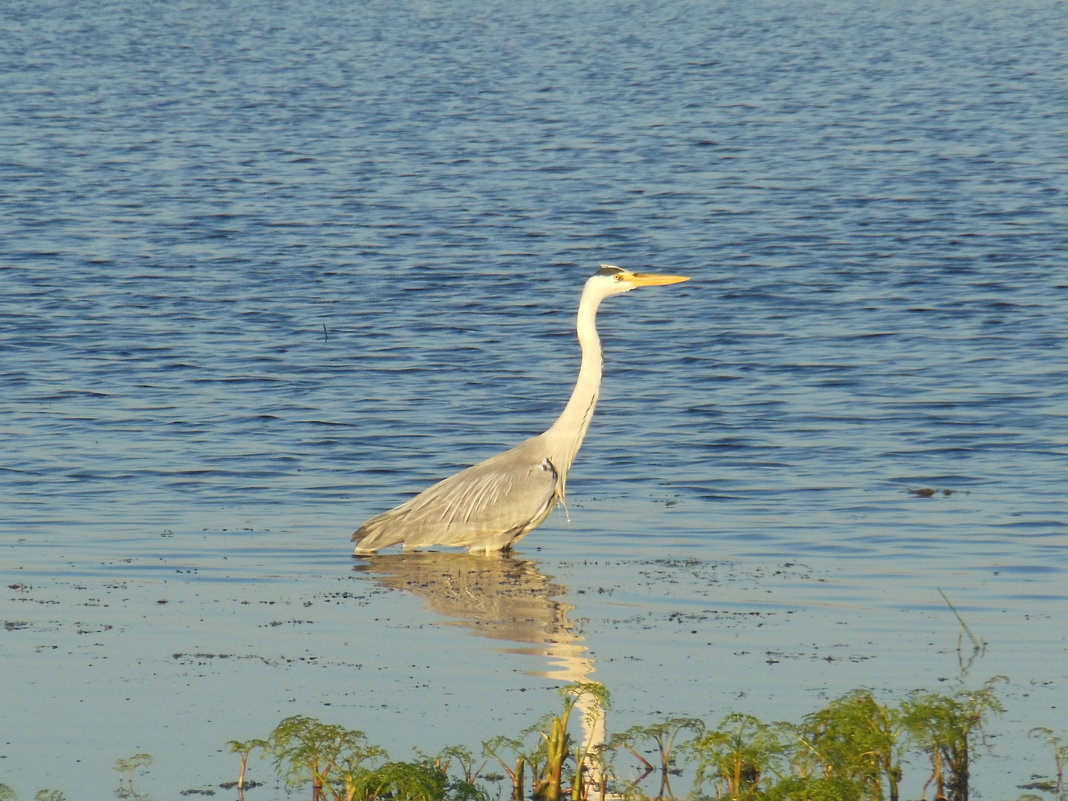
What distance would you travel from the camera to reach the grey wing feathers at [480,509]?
12820mm

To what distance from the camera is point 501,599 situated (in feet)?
37.5

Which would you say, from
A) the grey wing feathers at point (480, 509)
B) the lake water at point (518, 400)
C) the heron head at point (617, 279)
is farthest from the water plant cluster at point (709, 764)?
the heron head at point (617, 279)

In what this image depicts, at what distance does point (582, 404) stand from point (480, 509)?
1.29 metres

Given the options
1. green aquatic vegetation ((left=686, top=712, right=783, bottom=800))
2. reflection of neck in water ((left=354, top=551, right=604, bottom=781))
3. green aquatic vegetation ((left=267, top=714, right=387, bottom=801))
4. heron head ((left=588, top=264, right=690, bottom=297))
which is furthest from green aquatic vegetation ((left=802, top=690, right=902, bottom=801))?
heron head ((left=588, top=264, right=690, bottom=297))

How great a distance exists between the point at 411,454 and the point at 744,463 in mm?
2906

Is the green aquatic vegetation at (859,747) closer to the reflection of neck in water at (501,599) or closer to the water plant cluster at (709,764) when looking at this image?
the water plant cluster at (709,764)

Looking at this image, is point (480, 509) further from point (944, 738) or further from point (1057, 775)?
point (944, 738)

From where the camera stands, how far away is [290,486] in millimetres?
14641

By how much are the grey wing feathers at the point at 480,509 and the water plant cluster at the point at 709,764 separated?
515cm

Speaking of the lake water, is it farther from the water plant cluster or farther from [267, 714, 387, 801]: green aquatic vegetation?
[267, 714, 387, 801]: green aquatic vegetation

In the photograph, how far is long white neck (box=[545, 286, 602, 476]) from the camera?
13383mm

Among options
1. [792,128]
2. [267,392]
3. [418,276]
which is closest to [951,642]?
[267,392]

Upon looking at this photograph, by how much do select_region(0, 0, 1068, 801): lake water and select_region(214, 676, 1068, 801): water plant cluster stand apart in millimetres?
333

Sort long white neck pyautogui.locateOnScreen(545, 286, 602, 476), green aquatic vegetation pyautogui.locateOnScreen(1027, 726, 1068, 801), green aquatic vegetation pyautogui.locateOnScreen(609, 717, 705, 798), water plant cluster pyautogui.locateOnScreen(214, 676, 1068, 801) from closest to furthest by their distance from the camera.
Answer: water plant cluster pyautogui.locateOnScreen(214, 676, 1068, 801)
green aquatic vegetation pyautogui.locateOnScreen(1027, 726, 1068, 801)
green aquatic vegetation pyautogui.locateOnScreen(609, 717, 705, 798)
long white neck pyautogui.locateOnScreen(545, 286, 602, 476)
